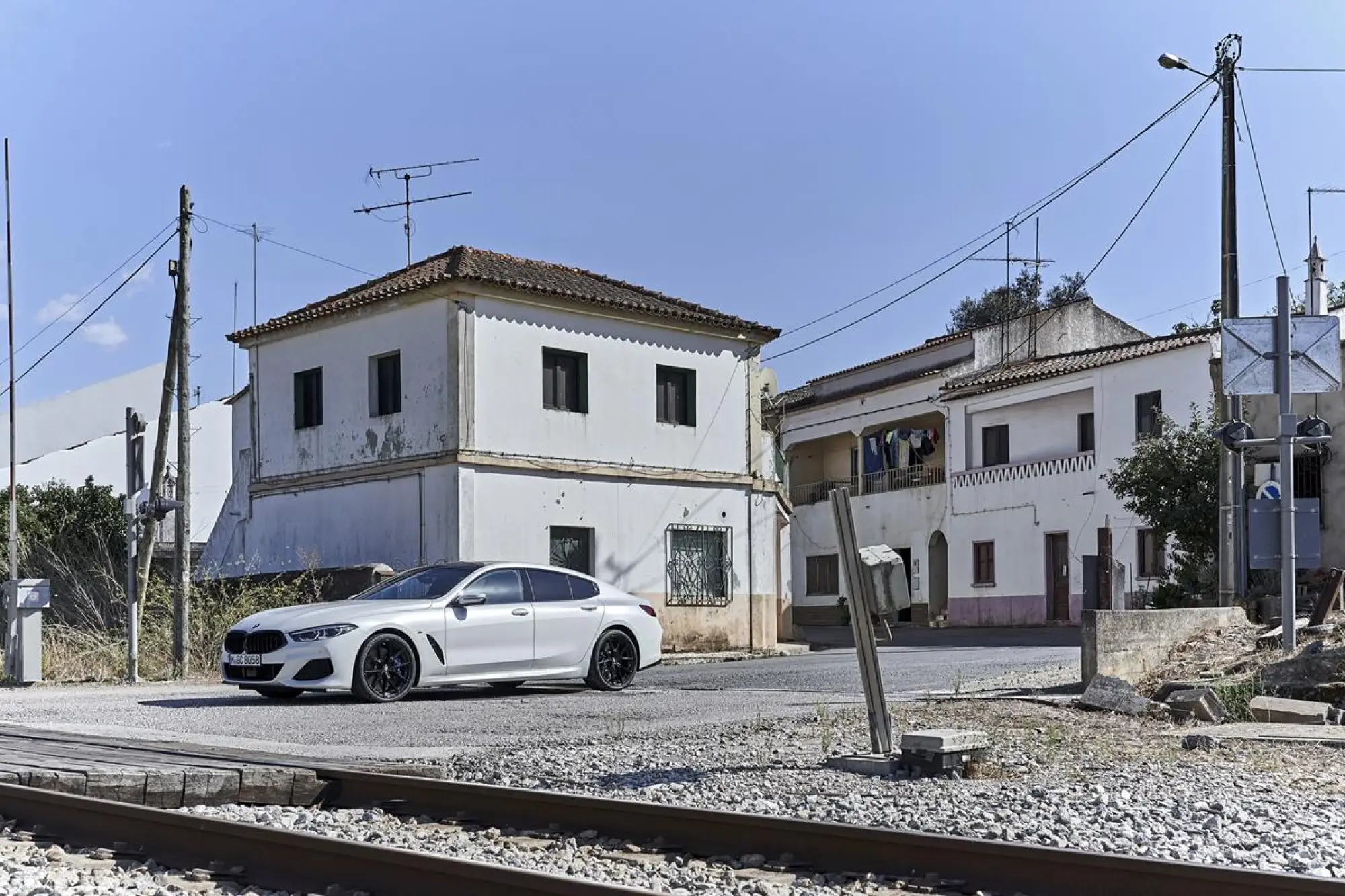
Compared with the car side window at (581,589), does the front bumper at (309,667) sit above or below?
below

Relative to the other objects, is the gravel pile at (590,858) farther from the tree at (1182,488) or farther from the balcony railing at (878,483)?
the balcony railing at (878,483)

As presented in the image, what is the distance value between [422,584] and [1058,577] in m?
27.7

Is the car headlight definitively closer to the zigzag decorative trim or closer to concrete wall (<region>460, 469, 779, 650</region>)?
concrete wall (<region>460, 469, 779, 650</region>)

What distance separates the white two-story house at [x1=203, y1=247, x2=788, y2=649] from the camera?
25047 millimetres

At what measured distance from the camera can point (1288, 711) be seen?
11523 millimetres

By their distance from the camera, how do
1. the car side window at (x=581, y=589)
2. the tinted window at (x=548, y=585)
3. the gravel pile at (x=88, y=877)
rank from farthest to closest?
1. the car side window at (x=581, y=589)
2. the tinted window at (x=548, y=585)
3. the gravel pile at (x=88, y=877)

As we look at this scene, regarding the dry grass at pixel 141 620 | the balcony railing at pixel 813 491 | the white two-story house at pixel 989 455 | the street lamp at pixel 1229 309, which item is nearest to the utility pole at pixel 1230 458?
the street lamp at pixel 1229 309

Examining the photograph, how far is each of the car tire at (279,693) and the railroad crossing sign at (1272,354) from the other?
31.2ft

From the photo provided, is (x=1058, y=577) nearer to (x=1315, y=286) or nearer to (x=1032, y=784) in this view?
(x=1315, y=286)

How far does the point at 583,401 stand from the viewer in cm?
2655

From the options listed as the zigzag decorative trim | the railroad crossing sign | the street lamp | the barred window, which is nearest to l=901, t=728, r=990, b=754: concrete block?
the railroad crossing sign

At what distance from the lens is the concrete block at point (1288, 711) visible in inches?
448

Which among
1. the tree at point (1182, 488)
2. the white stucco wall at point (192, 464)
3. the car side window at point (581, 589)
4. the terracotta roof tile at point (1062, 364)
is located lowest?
the car side window at point (581, 589)

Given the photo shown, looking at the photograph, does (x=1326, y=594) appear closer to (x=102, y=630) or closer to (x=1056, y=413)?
(x=102, y=630)
